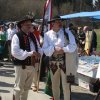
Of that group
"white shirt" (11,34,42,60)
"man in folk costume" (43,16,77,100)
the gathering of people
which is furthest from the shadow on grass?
"white shirt" (11,34,42,60)

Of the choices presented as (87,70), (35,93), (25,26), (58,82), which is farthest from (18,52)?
(87,70)

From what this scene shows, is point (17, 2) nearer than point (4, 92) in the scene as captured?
No

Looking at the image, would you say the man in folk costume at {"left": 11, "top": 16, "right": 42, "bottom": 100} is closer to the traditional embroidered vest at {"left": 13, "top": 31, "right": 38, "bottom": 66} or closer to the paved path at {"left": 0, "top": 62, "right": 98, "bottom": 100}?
the traditional embroidered vest at {"left": 13, "top": 31, "right": 38, "bottom": 66}

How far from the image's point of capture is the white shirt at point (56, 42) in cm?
704

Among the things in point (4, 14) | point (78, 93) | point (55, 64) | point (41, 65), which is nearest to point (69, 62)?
point (55, 64)

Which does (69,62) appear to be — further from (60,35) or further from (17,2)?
(17,2)

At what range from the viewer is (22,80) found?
680 cm

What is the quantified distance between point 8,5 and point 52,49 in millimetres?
60984

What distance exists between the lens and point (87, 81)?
973 centimetres

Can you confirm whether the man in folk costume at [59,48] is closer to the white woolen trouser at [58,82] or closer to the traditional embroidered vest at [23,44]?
the white woolen trouser at [58,82]

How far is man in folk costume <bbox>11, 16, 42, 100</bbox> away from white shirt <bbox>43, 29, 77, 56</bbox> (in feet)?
0.79

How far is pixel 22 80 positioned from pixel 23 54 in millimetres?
503

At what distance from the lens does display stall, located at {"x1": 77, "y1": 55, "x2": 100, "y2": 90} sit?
9288mm

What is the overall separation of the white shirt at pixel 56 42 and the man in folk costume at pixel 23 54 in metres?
0.24
